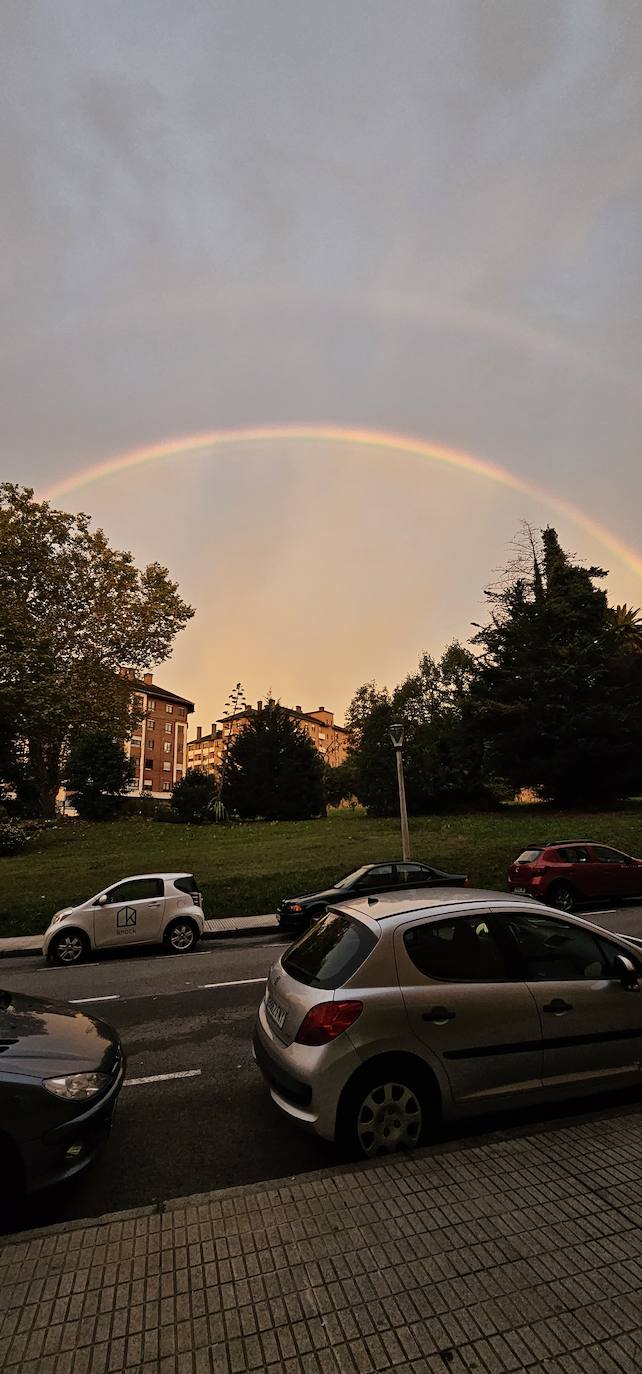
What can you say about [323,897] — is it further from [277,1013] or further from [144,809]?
A: [144,809]

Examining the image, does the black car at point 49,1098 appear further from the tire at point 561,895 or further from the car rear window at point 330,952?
the tire at point 561,895

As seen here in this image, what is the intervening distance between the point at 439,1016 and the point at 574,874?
11229mm

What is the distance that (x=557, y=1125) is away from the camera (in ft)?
12.7

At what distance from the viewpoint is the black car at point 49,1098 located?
11.1 feet

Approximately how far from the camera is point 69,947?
11.7m

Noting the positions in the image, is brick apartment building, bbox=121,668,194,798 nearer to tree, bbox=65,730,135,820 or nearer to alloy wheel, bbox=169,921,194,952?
tree, bbox=65,730,135,820

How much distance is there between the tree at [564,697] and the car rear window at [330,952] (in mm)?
26817

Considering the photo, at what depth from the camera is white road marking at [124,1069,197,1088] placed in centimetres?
545

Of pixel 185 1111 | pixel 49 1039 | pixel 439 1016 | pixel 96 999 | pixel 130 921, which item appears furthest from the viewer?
pixel 130 921

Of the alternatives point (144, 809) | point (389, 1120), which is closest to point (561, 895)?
point (389, 1120)

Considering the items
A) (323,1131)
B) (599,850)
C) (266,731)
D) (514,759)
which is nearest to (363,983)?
(323,1131)

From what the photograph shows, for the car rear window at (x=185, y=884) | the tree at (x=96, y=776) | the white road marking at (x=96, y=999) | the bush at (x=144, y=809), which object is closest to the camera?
the white road marking at (x=96, y=999)

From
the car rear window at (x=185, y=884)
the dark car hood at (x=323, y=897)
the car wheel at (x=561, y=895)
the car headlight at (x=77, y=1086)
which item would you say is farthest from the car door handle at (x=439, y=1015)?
the car wheel at (x=561, y=895)

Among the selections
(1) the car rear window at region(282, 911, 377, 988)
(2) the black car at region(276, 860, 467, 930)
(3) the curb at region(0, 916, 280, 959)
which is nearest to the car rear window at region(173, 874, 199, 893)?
(3) the curb at region(0, 916, 280, 959)
